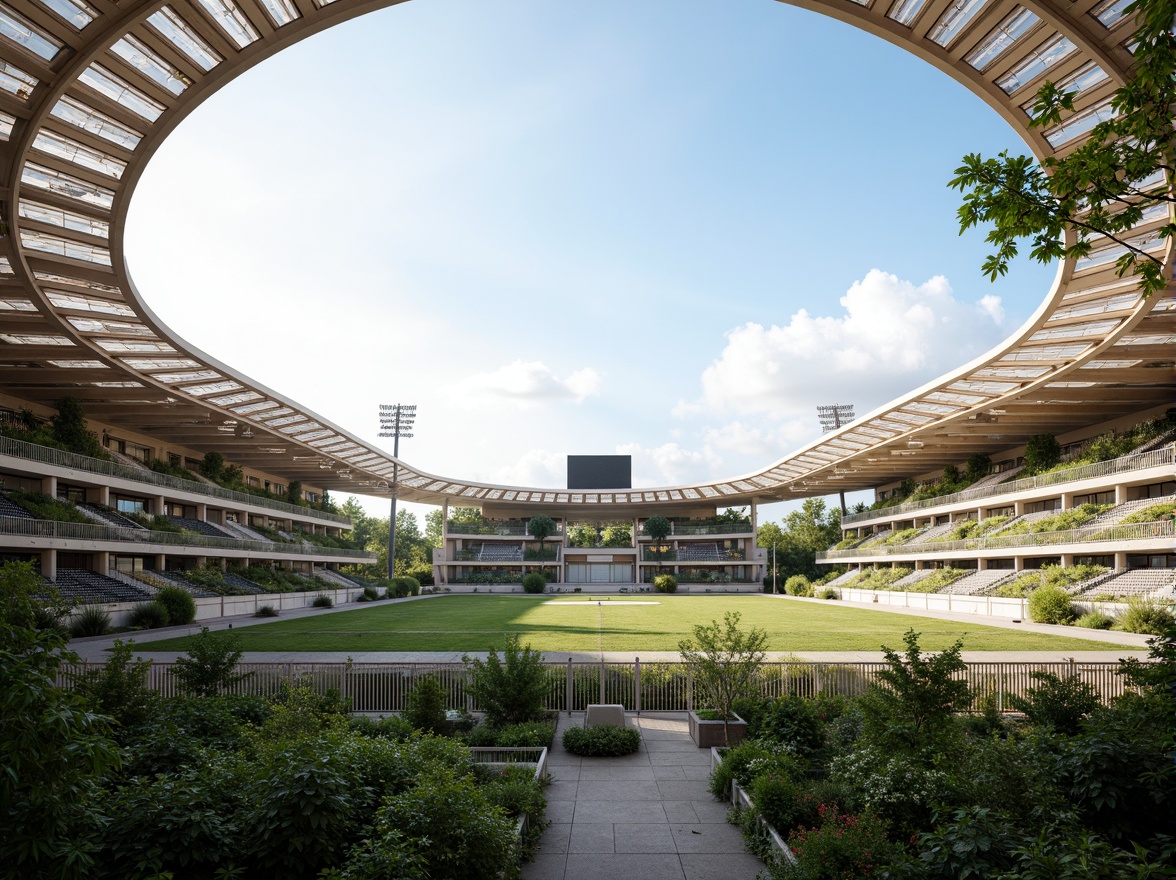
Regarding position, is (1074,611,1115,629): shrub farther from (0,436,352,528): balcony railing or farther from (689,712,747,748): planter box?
(0,436,352,528): balcony railing

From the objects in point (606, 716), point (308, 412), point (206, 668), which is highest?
point (308, 412)

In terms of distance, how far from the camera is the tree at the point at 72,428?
1448 inches

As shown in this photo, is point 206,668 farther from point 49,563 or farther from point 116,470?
point 116,470

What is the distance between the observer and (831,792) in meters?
9.21

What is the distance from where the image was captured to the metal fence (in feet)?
51.3

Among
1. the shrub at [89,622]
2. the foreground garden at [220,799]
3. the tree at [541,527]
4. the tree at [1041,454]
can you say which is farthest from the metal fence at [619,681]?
the tree at [541,527]

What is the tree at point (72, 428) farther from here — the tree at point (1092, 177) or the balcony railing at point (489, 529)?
the balcony railing at point (489, 529)

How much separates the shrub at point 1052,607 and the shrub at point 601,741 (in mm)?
26655

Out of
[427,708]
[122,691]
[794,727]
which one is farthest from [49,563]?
[794,727]

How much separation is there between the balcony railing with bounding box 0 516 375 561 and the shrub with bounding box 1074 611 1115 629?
133ft

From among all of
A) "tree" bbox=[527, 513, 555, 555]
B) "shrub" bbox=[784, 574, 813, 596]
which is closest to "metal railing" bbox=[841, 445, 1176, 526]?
"shrub" bbox=[784, 574, 813, 596]

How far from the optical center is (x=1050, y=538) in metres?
38.8

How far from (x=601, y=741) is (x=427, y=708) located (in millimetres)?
3016

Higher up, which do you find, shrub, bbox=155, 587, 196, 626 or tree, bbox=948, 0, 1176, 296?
tree, bbox=948, 0, 1176, 296
